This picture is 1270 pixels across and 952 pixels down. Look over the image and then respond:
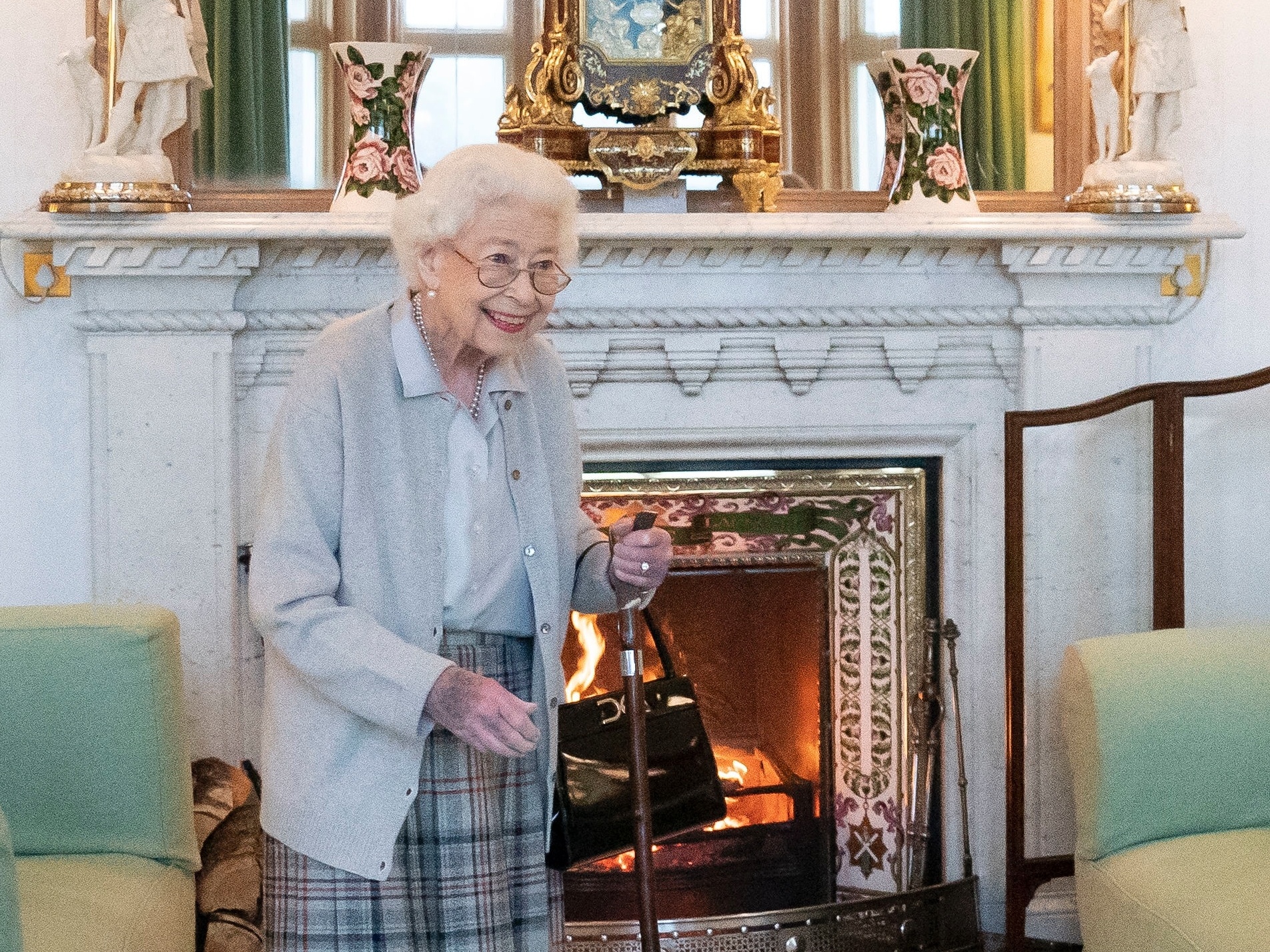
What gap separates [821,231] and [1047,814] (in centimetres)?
122

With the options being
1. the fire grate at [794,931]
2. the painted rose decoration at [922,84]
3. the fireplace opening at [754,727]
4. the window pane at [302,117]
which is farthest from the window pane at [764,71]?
the fire grate at [794,931]

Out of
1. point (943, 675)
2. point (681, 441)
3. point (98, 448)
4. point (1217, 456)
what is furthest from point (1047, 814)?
point (98, 448)

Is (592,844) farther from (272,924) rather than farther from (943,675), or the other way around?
(943,675)

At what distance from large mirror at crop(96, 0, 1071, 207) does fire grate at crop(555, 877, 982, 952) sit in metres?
1.35

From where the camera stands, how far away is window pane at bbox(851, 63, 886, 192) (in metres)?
2.98

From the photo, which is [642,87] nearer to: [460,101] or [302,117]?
[460,101]

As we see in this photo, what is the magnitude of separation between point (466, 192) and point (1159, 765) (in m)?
1.36

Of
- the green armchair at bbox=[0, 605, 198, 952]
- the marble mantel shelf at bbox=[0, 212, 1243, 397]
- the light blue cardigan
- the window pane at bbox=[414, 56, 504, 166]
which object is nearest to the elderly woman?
the light blue cardigan

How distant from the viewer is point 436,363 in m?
1.75

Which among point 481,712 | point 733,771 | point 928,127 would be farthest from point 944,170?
point 481,712

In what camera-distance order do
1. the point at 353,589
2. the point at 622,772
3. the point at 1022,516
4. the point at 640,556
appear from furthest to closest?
the point at 1022,516 → the point at 622,772 → the point at 640,556 → the point at 353,589

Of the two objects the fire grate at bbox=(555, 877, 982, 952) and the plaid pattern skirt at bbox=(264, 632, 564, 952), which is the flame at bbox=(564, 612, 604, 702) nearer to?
the fire grate at bbox=(555, 877, 982, 952)

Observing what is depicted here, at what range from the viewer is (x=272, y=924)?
5.71ft

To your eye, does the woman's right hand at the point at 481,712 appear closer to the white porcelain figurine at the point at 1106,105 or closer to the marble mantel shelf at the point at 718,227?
the marble mantel shelf at the point at 718,227
